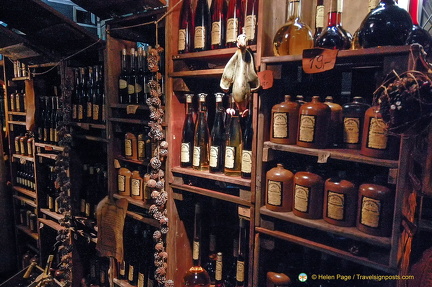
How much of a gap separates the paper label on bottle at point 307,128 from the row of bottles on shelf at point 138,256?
1.30 metres

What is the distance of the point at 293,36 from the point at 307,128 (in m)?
0.42

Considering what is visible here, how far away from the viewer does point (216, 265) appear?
175 centimetres

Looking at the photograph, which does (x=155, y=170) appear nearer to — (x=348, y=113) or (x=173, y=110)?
(x=173, y=110)

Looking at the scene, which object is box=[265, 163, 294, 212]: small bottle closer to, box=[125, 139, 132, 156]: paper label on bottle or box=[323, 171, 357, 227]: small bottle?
box=[323, 171, 357, 227]: small bottle

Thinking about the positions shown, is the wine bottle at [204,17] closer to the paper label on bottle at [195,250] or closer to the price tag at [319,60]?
the price tag at [319,60]

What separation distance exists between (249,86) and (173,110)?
0.55 m

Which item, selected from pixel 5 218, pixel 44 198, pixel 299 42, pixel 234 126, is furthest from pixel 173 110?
pixel 5 218

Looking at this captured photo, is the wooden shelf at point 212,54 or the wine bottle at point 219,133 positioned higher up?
the wooden shelf at point 212,54

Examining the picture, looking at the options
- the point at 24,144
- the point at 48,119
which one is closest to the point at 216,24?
the point at 48,119

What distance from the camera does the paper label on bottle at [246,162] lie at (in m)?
1.47

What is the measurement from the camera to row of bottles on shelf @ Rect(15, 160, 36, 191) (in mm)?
3218

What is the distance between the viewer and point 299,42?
4.39 feet

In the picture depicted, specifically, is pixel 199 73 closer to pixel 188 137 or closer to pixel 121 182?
pixel 188 137

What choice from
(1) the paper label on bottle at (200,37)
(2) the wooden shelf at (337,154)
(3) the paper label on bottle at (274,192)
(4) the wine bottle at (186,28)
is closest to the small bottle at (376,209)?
(2) the wooden shelf at (337,154)
